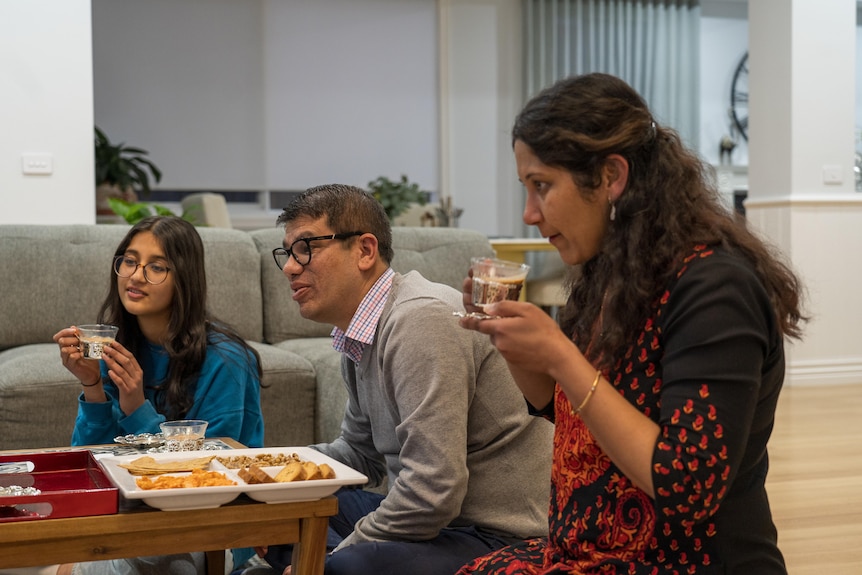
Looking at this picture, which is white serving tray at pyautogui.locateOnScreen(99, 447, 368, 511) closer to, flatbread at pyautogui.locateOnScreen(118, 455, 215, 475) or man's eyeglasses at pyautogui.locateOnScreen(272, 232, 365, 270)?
flatbread at pyautogui.locateOnScreen(118, 455, 215, 475)

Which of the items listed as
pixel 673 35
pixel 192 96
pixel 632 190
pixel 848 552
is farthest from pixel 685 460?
pixel 673 35

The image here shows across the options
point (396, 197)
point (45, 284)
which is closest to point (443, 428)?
point (45, 284)

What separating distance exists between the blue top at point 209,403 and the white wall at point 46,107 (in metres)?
3.31

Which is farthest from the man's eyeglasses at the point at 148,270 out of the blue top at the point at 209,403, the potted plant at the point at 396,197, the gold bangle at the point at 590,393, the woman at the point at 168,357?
the potted plant at the point at 396,197

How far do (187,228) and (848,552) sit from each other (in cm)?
199

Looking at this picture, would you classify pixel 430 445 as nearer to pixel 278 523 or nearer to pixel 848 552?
pixel 278 523

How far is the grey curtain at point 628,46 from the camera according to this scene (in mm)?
8898

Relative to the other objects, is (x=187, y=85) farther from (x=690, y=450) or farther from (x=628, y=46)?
(x=690, y=450)

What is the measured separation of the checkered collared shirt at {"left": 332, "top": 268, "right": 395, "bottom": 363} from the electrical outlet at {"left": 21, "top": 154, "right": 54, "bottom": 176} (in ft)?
13.0

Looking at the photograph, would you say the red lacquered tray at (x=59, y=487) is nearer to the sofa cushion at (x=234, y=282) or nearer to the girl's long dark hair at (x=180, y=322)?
the girl's long dark hair at (x=180, y=322)

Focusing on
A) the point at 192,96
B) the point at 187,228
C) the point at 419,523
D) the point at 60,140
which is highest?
the point at 192,96

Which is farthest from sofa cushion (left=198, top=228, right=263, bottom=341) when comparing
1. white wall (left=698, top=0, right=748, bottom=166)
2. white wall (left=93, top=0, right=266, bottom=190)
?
white wall (left=698, top=0, right=748, bottom=166)

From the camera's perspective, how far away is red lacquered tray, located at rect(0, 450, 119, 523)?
1.32 metres

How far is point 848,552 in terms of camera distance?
9.05 feet
